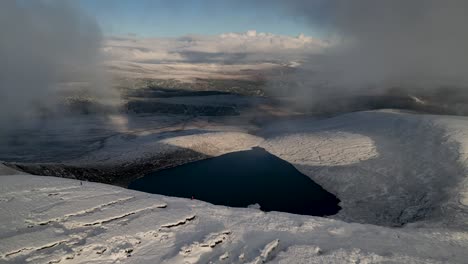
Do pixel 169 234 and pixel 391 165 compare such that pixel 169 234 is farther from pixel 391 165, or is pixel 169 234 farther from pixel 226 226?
pixel 391 165

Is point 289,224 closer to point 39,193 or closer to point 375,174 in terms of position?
point 39,193

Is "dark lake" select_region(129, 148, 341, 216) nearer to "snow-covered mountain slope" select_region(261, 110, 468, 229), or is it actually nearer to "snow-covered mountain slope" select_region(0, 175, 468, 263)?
"snow-covered mountain slope" select_region(261, 110, 468, 229)

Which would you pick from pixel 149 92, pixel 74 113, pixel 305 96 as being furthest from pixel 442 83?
pixel 74 113

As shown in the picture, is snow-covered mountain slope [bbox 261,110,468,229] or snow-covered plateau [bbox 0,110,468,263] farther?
snow-covered mountain slope [bbox 261,110,468,229]

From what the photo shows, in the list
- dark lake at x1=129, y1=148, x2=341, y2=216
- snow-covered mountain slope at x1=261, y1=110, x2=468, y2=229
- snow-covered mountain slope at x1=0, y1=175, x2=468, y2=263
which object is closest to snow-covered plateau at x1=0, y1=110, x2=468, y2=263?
snow-covered mountain slope at x1=0, y1=175, x2=468, y2=263

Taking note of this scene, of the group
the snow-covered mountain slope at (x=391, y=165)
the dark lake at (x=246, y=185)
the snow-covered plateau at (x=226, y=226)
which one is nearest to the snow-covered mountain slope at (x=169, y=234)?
the snow-covered plateau at (x=226, y=226)

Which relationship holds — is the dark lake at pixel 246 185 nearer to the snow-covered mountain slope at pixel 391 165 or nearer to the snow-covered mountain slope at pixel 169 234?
the snow-covered mountain slope at pixel 391 165
